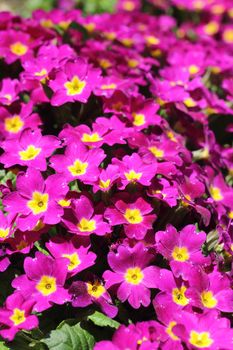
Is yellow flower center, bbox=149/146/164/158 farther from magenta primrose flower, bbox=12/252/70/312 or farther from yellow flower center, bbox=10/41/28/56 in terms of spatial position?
yellow flower center, bbox=10/41/28/56

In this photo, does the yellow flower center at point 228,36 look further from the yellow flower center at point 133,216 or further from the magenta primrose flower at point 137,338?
the magenta primrose flower at point 137,338

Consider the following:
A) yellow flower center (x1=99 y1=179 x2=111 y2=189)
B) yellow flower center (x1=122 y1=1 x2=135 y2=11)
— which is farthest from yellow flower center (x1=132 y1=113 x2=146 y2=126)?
yellow flower center (x1=122 y1=1 x2=135 y2=11)

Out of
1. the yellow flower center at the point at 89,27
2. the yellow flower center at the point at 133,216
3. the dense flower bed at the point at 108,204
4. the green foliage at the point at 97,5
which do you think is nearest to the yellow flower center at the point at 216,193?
the dense flower bed at the point at 108,204

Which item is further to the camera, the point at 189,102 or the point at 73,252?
the point at 189,102

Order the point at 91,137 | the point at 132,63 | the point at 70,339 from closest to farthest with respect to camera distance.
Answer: the point at 70,339 < the point at 91,137 < the point at 132,63

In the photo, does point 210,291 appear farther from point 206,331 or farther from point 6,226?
point 6,226

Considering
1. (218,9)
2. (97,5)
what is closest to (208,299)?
(218,9)

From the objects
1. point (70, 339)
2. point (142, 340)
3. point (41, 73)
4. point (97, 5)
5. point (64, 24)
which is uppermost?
point (41, 73)
